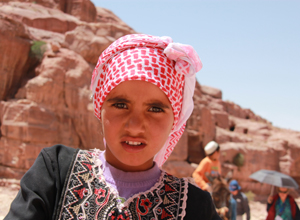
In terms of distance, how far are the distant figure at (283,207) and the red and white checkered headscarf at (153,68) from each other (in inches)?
216

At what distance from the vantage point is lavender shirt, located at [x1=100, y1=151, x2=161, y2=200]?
1.27 metres

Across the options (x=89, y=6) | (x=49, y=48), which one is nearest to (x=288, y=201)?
(x=49, y=48)

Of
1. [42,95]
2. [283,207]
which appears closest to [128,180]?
[283,207]

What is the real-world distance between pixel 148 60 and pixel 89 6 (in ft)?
87.0

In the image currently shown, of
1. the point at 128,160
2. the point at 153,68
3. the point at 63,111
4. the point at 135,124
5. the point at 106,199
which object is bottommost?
the point at 63,111

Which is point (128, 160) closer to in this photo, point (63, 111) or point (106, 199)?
point (106, 199)

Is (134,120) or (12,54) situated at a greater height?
(134,120)

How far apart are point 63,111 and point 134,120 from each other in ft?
37.1

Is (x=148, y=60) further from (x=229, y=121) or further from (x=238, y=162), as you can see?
(x=229, y=121)

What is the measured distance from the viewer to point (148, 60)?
4.19 ft

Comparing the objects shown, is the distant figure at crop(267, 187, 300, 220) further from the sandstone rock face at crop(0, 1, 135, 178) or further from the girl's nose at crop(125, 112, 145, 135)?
the sandstone rock face at crop(0, 1, 135, 178)

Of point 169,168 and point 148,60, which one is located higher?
point 148,60

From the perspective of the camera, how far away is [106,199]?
121 cm

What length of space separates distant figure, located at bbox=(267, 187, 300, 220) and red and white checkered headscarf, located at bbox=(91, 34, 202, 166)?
18.0ft
